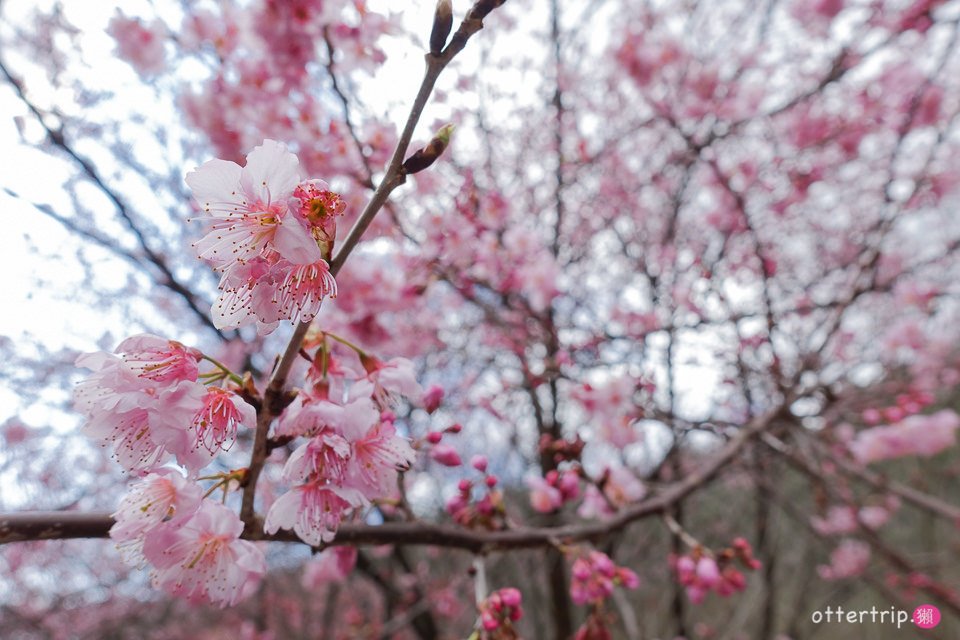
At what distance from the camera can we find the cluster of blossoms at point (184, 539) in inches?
35.5

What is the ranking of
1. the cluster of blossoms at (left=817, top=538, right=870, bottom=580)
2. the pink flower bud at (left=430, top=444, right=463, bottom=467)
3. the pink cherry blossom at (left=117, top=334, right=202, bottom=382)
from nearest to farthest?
the pink cherry blossom at (left=117, top=334, right=202, bottom=382)
the pink flower bud at (left=430, top=444, right=463, bottom=467)
the cluster of blossoms at (left=817, top=538, right=870, bottom=580)

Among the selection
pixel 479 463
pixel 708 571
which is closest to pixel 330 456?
pixel 479 463

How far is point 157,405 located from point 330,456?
27 cm

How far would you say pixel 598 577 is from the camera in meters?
1.58

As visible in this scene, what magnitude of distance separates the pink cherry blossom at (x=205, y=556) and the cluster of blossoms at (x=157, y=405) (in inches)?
4.1

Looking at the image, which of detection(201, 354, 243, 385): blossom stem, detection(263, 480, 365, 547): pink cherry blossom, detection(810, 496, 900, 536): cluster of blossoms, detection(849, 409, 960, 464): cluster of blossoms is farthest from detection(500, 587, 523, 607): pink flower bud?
detection(810, 496, 900, 536): cluster of blossoms

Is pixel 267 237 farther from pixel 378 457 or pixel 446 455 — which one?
pixel 446 455

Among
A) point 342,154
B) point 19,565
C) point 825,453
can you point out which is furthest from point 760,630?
point 19,565

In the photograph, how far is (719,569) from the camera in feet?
6.14

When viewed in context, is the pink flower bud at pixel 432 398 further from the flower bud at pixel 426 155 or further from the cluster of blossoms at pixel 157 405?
the flower bud at pixel 426 155

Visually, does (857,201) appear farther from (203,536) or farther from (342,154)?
(203,536)

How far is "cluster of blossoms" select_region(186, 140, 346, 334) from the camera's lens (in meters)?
0.78

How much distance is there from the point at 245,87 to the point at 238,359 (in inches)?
58.2

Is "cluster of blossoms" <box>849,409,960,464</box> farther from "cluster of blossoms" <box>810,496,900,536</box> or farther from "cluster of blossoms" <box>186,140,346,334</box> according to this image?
"cluster of blossoms" <box>186,140,346,334</box>
